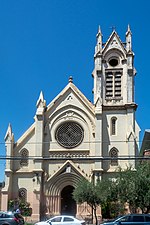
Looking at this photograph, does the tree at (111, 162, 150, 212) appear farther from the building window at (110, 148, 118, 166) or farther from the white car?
the building window at (110, 148, 118, 166)

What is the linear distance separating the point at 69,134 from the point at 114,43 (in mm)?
14726

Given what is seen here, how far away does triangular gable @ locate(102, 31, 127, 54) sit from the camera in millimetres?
57916

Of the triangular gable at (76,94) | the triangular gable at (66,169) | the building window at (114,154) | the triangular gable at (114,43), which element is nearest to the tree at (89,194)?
the triangular gable at (66,169)

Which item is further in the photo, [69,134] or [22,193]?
[69,134]

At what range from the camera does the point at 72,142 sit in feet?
177

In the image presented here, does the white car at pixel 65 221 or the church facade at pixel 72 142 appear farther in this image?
the church facade at pixel 72 142

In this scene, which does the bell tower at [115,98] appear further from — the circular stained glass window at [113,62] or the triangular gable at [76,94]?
the triangular gable at [76,94]

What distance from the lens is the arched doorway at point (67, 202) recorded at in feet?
176

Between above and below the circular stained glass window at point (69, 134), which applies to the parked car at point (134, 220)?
below

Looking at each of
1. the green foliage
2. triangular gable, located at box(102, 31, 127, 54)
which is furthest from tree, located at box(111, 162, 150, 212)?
triangular gable, located at box(102, 31, 127, 54)

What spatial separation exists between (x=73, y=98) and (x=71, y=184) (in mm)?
11447

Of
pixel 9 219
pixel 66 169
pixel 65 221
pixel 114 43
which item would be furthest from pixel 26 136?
pixel 65 221

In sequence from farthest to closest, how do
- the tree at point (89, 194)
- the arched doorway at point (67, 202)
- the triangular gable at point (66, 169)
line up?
the arched doorway at point (67, 202), the triangular gable at point (66, 169), the tree at point (89, 194)

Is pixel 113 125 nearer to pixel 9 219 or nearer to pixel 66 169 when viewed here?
pixel 66 169
